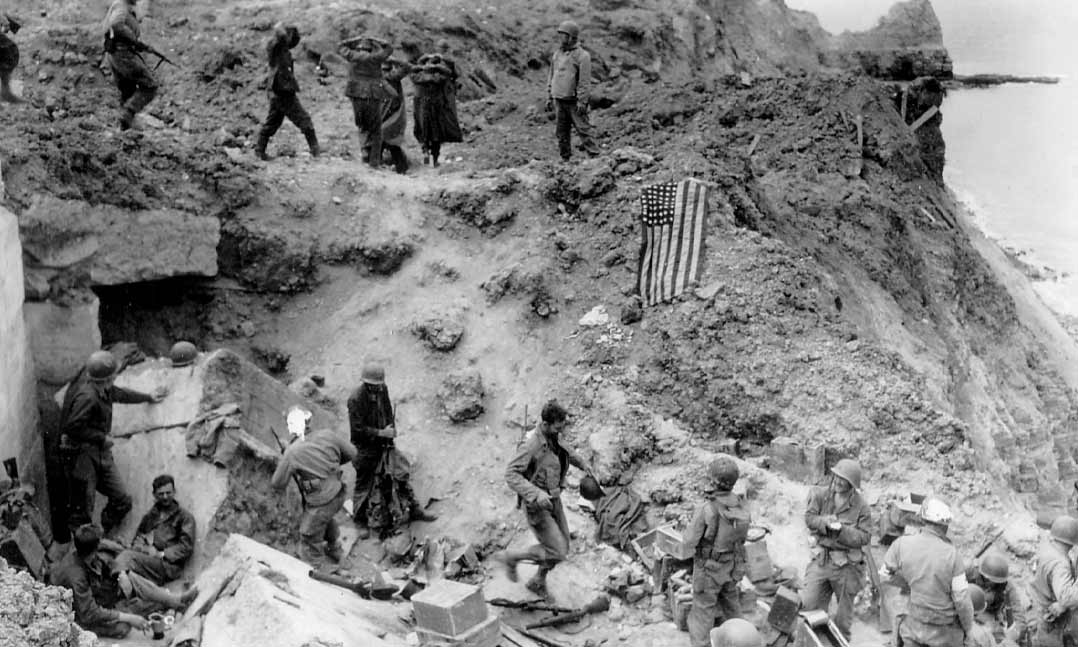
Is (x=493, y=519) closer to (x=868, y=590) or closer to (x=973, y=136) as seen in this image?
(x=868, y=590)

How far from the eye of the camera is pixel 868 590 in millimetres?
8180

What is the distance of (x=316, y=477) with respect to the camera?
312 inches

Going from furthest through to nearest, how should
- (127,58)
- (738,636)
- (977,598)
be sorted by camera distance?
1. (127,58)
2. (977,598)
3. (738,636)

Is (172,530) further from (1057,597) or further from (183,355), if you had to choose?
(1057,597)

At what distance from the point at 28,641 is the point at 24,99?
366 inches

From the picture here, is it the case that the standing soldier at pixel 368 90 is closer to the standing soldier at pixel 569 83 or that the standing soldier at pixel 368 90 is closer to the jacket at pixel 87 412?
the standing soldier at pixel 569 83

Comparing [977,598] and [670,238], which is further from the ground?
[670,238]

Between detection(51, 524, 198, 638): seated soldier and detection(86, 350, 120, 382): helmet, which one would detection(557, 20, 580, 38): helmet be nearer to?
detection(86, 350, 120, 382): helmet

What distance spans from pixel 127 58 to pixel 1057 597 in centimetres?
1021

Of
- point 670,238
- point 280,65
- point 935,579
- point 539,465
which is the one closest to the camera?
point 935,579

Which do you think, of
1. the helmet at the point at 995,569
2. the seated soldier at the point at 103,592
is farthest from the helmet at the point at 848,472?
the seated soldier at the point at 103,592

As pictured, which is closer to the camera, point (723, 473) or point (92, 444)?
point (723, 473)

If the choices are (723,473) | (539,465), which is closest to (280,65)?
(539,465)

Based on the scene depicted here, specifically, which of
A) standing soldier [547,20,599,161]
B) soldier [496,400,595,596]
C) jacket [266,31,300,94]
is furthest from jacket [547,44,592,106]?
soldier [496,400,595,596]
